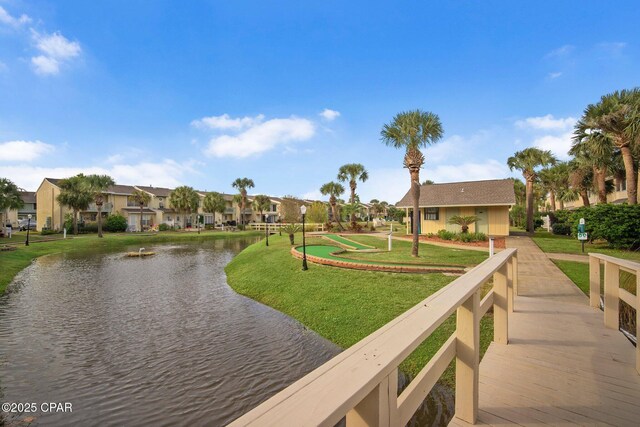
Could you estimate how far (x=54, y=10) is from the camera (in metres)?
14.2

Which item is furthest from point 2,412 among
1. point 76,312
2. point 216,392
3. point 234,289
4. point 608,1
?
point 608,1

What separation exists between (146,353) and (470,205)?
24154 millimetres

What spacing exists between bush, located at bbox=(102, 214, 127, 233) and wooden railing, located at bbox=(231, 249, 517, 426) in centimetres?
5512

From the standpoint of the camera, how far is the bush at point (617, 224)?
1454 centimetres

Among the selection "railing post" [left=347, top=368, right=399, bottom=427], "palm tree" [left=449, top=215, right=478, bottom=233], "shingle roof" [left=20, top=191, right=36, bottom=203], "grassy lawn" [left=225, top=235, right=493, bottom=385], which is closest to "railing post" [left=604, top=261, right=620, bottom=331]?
"grassy lawn" [left=225, top=235, right=493, bottom=385]

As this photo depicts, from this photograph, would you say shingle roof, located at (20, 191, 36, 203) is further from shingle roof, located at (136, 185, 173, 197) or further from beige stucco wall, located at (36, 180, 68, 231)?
shingle roof, located at (136, 185, 173, 197)

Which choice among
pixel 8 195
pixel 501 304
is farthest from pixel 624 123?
pixel 8 195

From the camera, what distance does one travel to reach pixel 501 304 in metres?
4.04

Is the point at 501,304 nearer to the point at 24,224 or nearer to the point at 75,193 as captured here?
the point at 75,193

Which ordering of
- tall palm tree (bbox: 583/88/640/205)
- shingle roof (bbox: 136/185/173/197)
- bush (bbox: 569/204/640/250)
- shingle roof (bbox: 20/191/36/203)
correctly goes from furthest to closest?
shingle roof (bbox: 136/185/173/197), shingle roof (bbox: 20/191/36/203), tall palm tree (bbox: 583/88/640/205), bush (bbox: 569/204/640/250)

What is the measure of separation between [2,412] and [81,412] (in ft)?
4.36

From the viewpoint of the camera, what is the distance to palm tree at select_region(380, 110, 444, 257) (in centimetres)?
1577

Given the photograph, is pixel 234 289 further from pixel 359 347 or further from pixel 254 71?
pixel 254 71

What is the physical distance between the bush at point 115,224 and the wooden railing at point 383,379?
55120 mm
